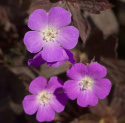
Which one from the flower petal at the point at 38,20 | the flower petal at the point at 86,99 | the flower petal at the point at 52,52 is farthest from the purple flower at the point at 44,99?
the flower petal at the point at 38,20

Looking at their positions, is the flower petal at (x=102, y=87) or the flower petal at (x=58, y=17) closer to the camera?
the flower petal at (x=58, y=17)

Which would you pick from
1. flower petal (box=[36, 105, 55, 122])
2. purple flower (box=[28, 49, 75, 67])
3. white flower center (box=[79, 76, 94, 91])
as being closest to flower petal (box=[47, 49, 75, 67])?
purple flower (box=[28, 49, 75, 67])

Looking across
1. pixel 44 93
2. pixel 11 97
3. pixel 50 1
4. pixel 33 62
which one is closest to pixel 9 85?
pixel 11 97

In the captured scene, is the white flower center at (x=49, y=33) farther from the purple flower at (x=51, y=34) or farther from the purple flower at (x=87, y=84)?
the purple flower at (x=87, y=84)

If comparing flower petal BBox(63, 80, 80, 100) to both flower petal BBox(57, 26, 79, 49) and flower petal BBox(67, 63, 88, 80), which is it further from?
flower petal BBox(57, 26, 79, 49)

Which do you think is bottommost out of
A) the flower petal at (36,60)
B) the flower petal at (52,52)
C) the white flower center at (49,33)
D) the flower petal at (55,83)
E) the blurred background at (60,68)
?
the blurred background at (60,68)

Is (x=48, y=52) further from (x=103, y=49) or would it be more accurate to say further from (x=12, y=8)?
(x=12, y=8)

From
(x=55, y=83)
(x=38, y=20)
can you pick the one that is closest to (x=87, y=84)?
(x=55, y=83)
